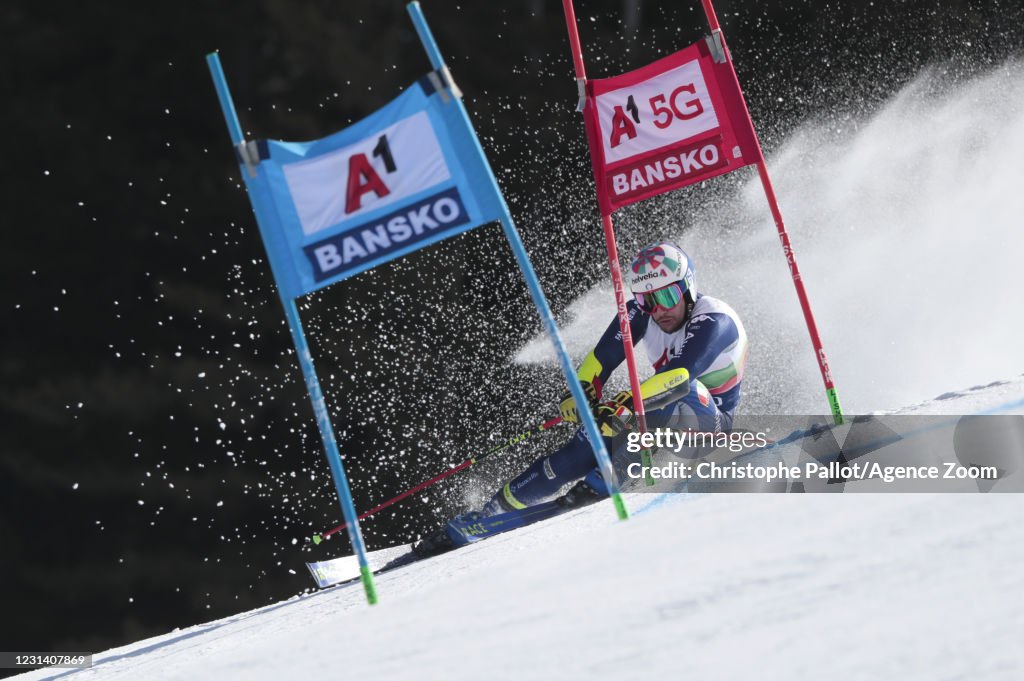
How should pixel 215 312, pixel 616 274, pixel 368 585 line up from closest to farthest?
pixel 368 585
pixel 616 274
pixel 215 312

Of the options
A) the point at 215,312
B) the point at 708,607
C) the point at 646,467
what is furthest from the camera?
the point at 215,312

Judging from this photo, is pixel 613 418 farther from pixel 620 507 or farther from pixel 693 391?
pixel 620 507

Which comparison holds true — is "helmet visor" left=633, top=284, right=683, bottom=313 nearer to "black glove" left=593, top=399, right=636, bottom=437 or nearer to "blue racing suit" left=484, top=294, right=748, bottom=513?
"blue racing suit" left=484, top=294, right=748, bottom=513

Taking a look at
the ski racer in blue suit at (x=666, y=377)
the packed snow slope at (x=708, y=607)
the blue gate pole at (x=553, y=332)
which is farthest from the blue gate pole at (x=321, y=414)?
the ski racer in blue suit at (x=666, y=377)

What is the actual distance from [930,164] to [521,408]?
14.5 feet

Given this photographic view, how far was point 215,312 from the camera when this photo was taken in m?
6.45

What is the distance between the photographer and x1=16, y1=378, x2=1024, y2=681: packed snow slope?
6.01 ft

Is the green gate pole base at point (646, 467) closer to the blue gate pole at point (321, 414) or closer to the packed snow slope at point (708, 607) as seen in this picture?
the packed snow slope at point (708, 607)

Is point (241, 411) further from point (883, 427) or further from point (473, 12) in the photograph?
point (883, 427)

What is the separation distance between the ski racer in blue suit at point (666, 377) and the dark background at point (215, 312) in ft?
7.12

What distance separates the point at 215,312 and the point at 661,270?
10.4 feet

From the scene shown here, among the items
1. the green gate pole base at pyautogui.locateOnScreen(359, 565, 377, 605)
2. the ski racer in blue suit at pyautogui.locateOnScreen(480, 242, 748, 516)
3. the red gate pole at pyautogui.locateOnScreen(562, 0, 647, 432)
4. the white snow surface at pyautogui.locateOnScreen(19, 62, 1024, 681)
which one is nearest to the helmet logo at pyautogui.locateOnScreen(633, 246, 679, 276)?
the ski racer in blue suit at pyautogui.locateOnScreen(480, 242, 748, 516)

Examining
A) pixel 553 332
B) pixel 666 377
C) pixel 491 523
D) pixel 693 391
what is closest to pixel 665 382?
pixel 666 377

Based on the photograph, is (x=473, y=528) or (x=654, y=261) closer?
(x=473, y=528)
